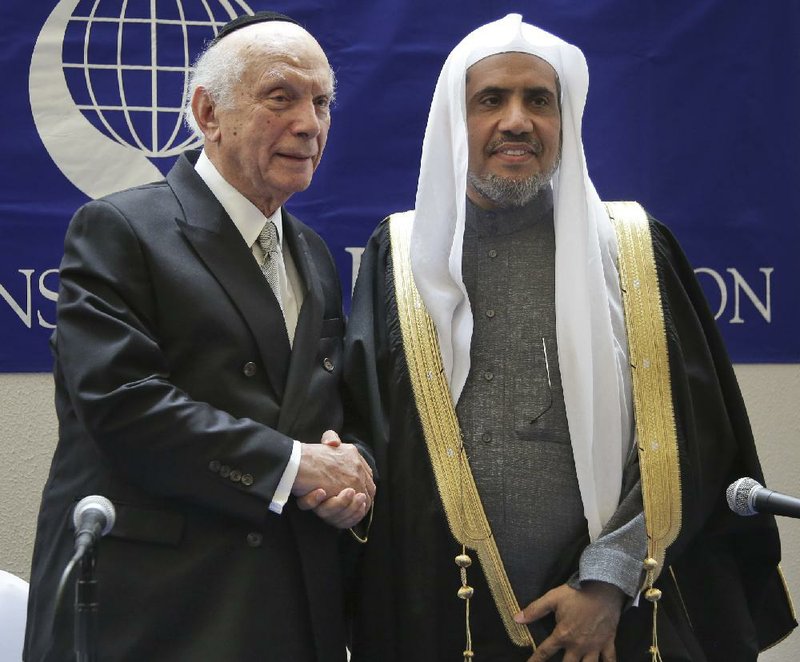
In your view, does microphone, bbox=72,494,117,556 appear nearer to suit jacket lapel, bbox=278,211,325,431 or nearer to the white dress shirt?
suit jacket lapel, bbox=278,211,325,431

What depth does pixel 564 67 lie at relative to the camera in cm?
278

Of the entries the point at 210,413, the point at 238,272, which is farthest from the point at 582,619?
the point at 238,272

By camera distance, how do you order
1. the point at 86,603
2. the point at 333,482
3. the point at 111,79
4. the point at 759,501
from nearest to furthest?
the point at 86,603 → the point at 759,501 → the point at 333,482 → the point at 111,79

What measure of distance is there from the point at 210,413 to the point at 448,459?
0.57 meters

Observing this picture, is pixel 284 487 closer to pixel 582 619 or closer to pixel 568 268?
pixel 582 619

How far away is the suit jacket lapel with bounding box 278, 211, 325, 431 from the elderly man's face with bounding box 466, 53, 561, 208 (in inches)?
17.2

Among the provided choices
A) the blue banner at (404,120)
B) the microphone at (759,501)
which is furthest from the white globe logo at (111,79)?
the microphone at (759,501)

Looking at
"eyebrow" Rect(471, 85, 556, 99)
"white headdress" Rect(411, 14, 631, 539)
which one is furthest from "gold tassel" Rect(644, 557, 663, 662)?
"eyebrow" Rect(471, 85, 556, 99)

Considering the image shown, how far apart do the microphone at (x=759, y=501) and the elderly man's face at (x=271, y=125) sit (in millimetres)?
1085

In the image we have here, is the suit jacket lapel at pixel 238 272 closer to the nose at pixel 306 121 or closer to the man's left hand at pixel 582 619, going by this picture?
the nose at pixel 306 121

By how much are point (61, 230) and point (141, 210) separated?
1.35 metres

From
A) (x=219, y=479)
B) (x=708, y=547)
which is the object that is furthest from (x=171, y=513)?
(x=708, y=547)

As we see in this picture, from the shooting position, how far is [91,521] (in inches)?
75.2

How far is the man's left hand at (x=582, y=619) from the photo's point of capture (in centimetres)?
250
